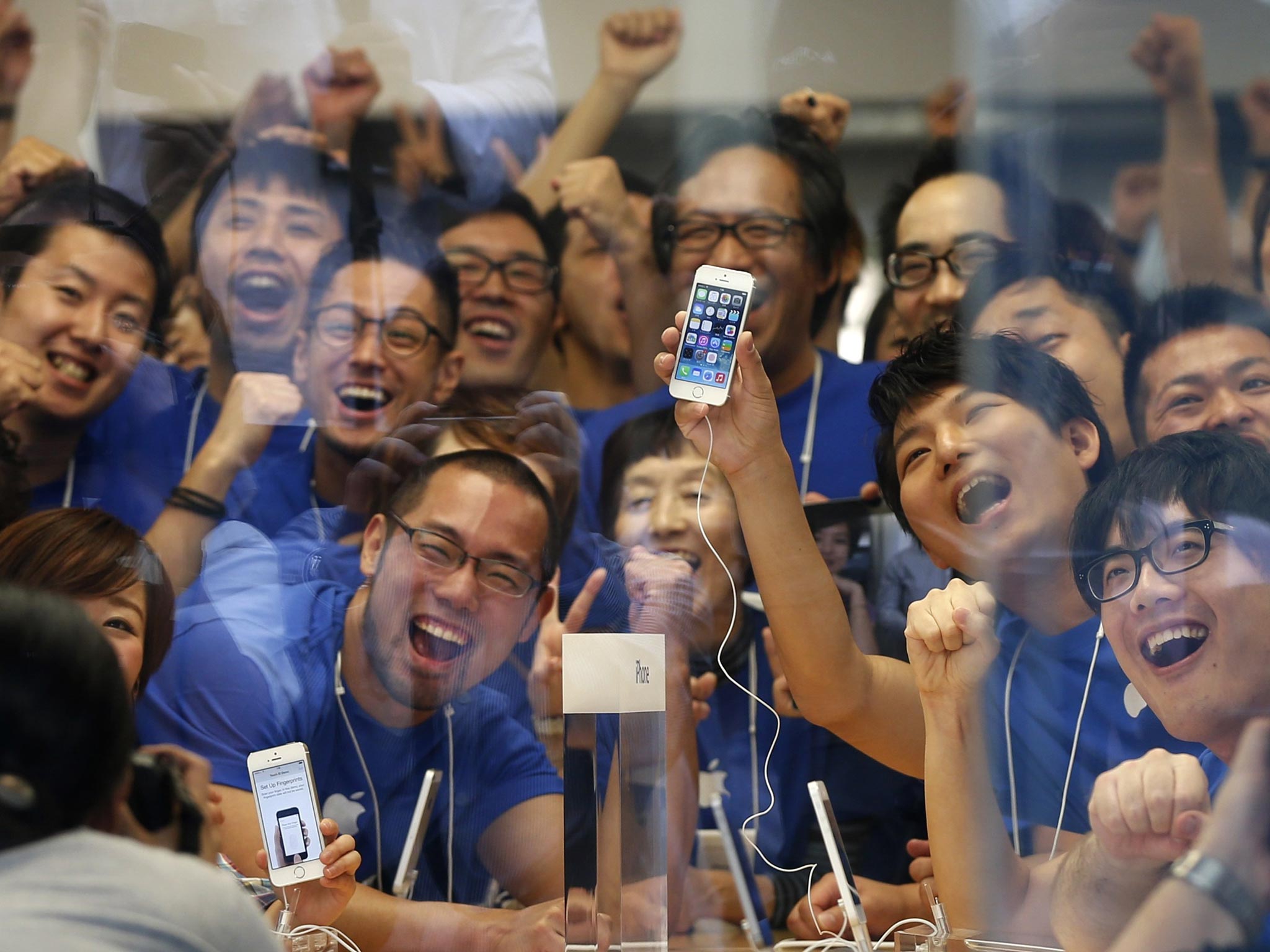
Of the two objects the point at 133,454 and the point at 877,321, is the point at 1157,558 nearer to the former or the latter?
the point at 877,321

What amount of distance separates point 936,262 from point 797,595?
598mm

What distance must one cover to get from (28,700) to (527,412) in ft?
3.61

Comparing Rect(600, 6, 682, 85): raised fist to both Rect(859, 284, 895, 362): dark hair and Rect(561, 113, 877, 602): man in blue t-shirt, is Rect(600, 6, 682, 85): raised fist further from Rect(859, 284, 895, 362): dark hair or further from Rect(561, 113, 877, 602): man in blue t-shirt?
Rect(859, 284, 895, 362): dark hair

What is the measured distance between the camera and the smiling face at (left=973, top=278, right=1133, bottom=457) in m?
Result: 1.51

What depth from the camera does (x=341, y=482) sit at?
6.10ft

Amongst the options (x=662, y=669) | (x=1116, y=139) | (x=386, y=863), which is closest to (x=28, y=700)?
(x=662, y=669)

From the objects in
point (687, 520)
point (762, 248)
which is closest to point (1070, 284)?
point (762, 248)

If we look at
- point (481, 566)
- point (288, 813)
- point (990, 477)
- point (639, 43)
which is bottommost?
point (288, 813)

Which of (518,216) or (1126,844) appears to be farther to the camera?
(518,216)

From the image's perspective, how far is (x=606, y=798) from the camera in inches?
47.3

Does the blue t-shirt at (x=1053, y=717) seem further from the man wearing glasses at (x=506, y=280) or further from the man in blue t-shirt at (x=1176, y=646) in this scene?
the man wearing glasses at (x=506, y=280)

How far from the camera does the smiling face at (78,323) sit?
75.6 inches

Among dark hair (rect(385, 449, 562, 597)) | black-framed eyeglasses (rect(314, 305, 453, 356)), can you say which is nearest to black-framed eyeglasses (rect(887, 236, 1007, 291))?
dark hair (rect(385, 449, 562, 597))

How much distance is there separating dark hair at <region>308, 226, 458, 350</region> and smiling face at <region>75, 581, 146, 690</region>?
0.58 m
